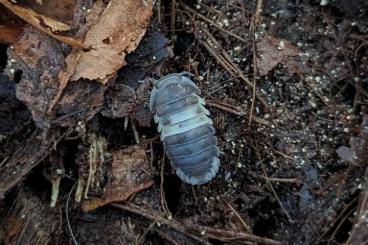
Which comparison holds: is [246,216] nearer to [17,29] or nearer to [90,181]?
[90,181]

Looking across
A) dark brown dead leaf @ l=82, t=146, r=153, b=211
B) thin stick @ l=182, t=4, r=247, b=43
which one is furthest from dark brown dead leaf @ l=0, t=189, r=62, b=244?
thin stick @ l=182, t=4, r=247, b=43

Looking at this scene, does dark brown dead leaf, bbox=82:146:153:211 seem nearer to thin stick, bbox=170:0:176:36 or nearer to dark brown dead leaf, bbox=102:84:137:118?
dark brown dead leaf, bbox=102:84:137:118

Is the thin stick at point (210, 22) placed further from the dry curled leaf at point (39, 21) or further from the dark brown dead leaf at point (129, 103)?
the dry curled leaf at point (39, 21)

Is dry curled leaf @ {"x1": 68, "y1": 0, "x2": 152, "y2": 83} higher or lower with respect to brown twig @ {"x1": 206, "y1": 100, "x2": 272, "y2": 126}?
higher

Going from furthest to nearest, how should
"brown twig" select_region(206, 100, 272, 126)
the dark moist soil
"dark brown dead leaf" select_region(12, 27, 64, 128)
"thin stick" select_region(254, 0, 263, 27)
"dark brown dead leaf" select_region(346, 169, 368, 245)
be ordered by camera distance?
"thin stick" select_region(254, 0, 263, 27) < "brown twig" select_region(206, 100, 272, 126) < the dark moist soil < "dark brown dead leaf" select_region(12, 27, 64, 128) < "dark brown dead leaf" select_region(346, 169, 368, 245)

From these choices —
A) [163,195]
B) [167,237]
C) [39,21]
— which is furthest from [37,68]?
[167,237]
